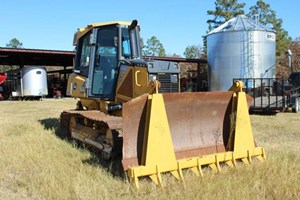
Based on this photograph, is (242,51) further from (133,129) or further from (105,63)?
(133,129)

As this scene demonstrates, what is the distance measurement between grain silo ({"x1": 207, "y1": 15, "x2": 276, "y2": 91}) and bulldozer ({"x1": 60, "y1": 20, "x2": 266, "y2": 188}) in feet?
48.9

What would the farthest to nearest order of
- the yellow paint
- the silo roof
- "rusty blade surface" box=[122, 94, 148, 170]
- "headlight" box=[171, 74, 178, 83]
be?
the silo roof < "headlight" box=[171, 74, 178, 83] < "rusty blade surface" box=[122, 94, 148, 170] < the yellow paint

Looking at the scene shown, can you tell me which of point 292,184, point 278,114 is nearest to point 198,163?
point 292,184

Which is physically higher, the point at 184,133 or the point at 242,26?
the point at 242,26

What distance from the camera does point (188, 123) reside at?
6.07 metres

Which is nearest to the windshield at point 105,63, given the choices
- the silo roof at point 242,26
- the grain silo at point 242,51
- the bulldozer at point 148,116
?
the bulldozer at point 148,116

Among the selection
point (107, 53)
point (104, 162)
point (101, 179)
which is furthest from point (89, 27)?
point (101, 179)

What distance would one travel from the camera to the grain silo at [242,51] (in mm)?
21938

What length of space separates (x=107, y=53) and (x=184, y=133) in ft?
9.58

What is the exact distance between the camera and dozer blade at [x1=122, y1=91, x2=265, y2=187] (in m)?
5.33

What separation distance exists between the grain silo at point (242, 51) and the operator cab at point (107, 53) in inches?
594

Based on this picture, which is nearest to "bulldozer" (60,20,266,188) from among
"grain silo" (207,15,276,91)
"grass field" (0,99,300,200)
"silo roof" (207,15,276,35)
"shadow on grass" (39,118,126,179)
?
"shadow on grass" (39,118,126,179)

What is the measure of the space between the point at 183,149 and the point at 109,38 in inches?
127

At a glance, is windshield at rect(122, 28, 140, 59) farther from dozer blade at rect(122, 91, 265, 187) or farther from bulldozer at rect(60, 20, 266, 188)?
dozer blade at rect(122, 91, 265, 187)
